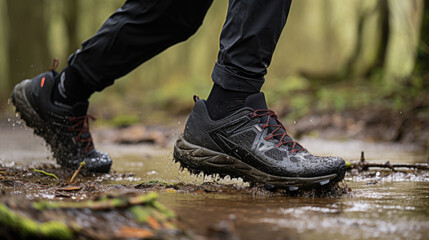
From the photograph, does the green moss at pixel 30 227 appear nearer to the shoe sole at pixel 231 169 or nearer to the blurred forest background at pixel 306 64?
the shoe sole at pixel 231 169

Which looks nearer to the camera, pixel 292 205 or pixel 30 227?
pixel 30 227

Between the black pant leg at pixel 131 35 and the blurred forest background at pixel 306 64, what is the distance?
1.70 feet

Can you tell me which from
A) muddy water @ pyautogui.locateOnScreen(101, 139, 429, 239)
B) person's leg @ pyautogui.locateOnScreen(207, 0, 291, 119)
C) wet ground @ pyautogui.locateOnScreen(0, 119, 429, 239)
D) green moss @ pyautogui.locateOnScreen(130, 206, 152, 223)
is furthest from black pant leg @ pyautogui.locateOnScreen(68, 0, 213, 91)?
green moss @ pyautogui.locateOnScreen(130, 206, 152, 223)

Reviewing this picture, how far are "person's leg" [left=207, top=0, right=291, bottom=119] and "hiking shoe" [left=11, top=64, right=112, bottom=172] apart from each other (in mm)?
872

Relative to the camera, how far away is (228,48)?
6.36ft

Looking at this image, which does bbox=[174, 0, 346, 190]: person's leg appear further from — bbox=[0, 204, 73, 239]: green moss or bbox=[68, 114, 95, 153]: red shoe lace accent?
bbox=[0, 204, 73, 239]: green moss

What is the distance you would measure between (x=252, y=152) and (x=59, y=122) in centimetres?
114

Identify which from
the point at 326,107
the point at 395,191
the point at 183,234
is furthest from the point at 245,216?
the point at 326,107

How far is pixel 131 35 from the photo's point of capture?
2.35m

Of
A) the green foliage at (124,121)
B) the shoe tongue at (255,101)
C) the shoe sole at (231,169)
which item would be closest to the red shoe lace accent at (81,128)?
the shoe sole at (231,169)

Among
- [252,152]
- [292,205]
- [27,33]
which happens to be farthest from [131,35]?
[27,33]

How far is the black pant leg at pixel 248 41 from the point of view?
1889mm

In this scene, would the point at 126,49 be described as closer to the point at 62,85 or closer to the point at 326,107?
the point at 62,85

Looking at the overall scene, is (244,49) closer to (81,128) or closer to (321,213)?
(321,213)
